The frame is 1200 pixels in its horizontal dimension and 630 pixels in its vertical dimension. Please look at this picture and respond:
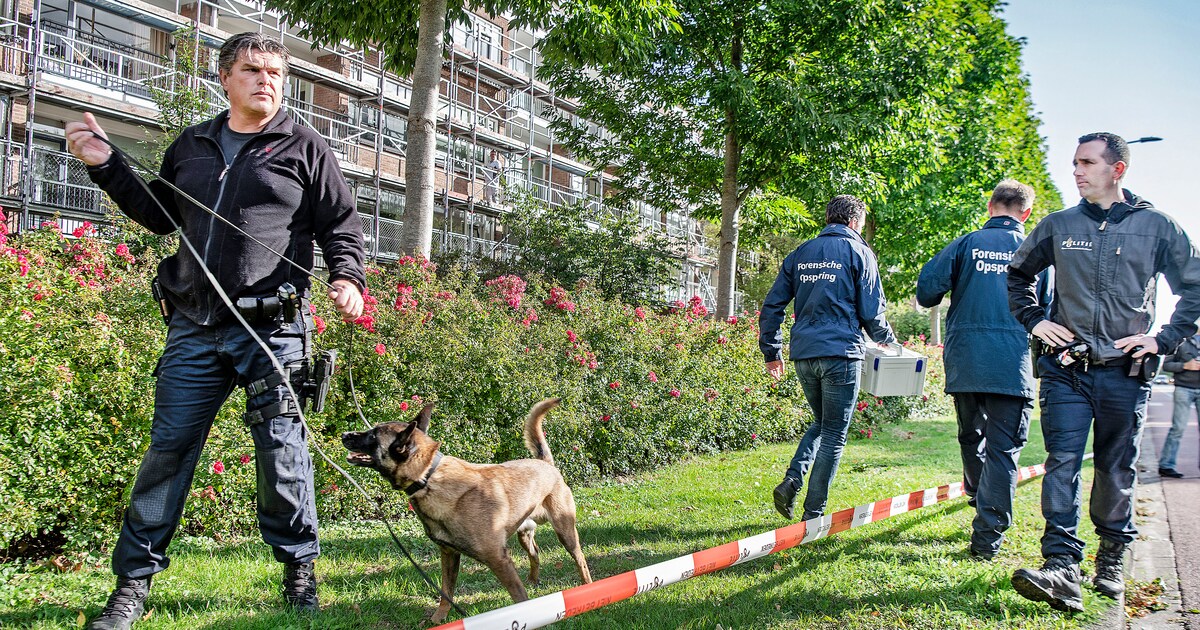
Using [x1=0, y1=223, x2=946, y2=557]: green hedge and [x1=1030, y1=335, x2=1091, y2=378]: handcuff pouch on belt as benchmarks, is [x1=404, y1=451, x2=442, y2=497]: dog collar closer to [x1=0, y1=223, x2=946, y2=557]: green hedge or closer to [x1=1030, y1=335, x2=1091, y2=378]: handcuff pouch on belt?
[x1=0, y1=223, x2=946, y2=557]: green hedge

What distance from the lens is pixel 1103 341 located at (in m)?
3.72

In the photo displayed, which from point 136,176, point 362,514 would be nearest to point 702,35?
point 362,514

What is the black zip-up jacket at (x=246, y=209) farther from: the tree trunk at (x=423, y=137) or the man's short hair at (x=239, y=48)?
the tree trunk at (x=423, y=137)

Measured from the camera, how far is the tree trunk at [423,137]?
8.84m

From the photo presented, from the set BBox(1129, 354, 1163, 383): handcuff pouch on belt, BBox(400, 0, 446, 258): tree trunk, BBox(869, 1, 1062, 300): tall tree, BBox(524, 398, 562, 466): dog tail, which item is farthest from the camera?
BBox(869, 1, 1062, 300): tall tree

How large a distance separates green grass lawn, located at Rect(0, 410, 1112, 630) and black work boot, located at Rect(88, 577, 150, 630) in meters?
0.08

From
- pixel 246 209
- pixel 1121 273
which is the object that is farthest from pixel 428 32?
pixel 1121 273

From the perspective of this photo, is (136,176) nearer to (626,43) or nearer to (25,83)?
(626,43)

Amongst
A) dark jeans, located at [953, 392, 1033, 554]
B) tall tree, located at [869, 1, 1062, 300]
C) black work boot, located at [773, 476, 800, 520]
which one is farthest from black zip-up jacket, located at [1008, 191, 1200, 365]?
tall tree, located at [869, 1, 1062, 300]

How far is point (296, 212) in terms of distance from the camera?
3348mm

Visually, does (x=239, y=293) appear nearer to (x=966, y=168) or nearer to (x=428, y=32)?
(x=428, y=32)

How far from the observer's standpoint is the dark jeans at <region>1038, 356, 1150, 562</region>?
3709mm

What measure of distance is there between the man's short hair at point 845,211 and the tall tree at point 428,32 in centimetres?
483

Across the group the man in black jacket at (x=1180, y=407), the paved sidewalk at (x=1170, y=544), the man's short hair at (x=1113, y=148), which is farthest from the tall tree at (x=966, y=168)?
the man's short hair at (x=1113, y=148)
